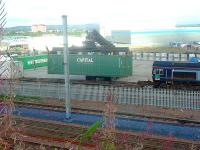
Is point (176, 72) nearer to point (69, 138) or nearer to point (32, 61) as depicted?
point (69, 138)

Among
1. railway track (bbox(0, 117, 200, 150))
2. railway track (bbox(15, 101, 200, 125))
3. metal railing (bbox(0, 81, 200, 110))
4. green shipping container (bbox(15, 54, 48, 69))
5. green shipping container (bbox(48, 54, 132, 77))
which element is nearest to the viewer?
railway track (bbox(0, 117, 200, 150))

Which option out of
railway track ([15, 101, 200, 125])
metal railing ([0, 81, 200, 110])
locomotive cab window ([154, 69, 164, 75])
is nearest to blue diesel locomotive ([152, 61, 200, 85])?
locomotive cab window ([154, 69, 164, 75])

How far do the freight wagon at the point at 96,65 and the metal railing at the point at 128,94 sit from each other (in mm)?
7885

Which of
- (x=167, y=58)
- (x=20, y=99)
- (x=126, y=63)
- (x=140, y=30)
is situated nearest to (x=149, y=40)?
(x=140, y=30)

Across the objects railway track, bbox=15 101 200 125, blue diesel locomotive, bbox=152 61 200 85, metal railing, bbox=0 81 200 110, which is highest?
blue diesel locomotive, bbox=152 61 200 85

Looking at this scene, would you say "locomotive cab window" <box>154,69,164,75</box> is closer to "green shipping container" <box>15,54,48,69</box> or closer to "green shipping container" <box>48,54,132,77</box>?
"green shipping container" <box>48,54,132,77</box>

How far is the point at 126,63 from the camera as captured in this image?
3969cm

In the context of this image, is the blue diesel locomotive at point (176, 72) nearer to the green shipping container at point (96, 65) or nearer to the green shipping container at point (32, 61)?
the green shipping container at point (96, 65)

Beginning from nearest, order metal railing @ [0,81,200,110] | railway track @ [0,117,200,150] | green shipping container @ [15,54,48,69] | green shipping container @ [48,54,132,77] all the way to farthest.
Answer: railway track @ [0,117,200,150] < metal railing @ [0,81,200,110] < green shipping container @ [48,54,132,77] < green shipping container @ [15,54,48,69]

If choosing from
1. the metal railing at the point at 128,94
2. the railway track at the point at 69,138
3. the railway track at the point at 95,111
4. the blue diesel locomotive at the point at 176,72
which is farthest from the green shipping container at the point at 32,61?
the railway track at the point at 69,138

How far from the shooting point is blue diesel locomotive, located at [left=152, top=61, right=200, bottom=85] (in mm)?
32406

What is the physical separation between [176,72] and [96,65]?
10857 millimetres

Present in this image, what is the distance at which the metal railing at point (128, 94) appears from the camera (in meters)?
26.5

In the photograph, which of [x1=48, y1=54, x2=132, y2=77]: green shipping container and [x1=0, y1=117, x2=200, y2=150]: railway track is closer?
[x1=0, y1=117, x2=200, y2=150]: railway track
